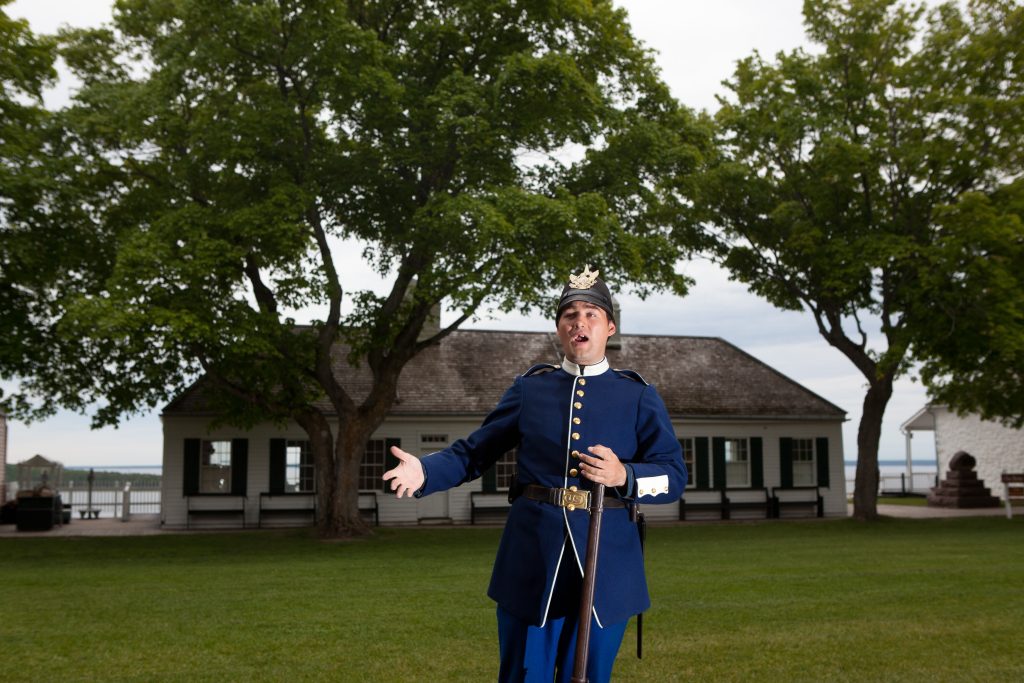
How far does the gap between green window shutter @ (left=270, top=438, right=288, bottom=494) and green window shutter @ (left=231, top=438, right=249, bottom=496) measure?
64 centimetres

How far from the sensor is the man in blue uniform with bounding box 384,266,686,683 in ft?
12.9

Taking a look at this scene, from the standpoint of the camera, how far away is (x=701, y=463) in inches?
1040

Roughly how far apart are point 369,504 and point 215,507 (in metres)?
3.67

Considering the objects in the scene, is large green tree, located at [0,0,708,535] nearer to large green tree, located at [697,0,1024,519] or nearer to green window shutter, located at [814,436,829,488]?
Result: large green tree, located at [697,0,1024,519]

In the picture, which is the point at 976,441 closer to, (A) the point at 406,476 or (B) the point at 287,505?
(B) the point at 287,505

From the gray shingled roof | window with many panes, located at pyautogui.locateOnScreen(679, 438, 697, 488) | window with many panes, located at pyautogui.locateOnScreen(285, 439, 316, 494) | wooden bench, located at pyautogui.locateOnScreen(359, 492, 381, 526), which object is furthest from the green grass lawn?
window with many panes, located at pyautogui.locateOnScreen(679, 438, 697, 488)

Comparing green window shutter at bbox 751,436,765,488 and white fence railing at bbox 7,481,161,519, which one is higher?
green window shutter at bbox 751,436,765,488

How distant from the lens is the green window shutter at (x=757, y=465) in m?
26.8

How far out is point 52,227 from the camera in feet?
59.6

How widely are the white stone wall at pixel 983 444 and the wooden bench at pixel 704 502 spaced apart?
38.9 ft

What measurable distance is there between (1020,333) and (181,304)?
16736 mm

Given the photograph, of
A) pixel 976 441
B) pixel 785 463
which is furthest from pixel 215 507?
pixel 976 441

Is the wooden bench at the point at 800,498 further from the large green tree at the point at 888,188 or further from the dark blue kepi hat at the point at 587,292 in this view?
the dark blue kepi hat at the point at 587,292

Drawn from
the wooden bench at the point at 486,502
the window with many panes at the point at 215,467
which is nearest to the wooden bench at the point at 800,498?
the wooden bench at the point at 486,502
